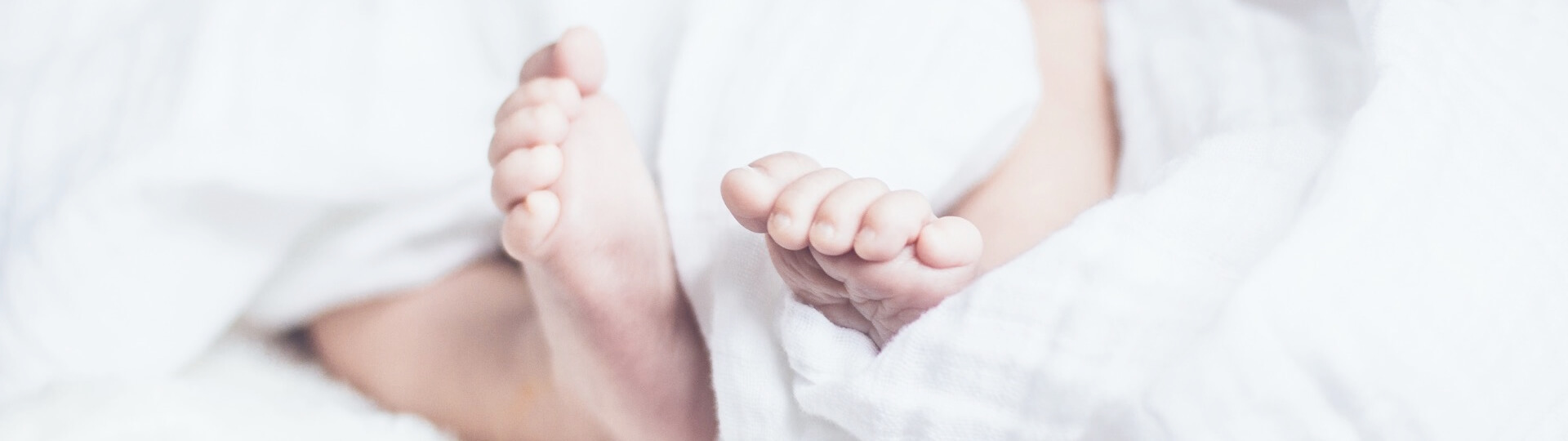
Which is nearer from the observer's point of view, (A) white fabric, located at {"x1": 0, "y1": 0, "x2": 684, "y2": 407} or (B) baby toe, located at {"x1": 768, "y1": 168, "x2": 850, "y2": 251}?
(B) baby toe, located at {"x1": 768, "y1": 168, "x2": 850, "y2": 251}

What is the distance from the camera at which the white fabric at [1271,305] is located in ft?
1.16

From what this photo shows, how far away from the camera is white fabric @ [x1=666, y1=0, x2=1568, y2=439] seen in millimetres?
352

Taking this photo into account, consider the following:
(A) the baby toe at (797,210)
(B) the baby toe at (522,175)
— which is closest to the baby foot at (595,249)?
(B) the baby toe at (522,175)

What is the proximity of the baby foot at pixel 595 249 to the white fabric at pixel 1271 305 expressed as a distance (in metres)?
0.03

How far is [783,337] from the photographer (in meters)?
0.45

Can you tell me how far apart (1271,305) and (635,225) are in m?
0.27

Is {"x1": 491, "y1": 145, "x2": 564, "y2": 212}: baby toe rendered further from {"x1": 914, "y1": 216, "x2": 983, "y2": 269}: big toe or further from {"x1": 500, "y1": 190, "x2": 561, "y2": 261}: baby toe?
{"x1": 914, "y1": 216, "x2": 983, "y2": 269}: big toe

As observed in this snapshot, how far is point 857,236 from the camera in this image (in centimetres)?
38

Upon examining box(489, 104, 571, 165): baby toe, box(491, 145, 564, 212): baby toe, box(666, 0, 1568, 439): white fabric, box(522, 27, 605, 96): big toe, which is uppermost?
box(522, 27, 605, 96): big toe

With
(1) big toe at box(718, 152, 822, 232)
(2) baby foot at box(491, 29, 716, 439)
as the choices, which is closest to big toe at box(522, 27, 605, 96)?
(2) baby foot at box(491, 29, 716, 439)

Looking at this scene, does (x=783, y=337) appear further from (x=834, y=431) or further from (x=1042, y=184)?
(x=1042, y=184)

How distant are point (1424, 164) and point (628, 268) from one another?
0.34 meters

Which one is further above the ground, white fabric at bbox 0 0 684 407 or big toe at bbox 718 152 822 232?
white fabric at bbox 0 0 684 407

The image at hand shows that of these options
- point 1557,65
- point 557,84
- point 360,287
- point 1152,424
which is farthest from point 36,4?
point 1557,65
